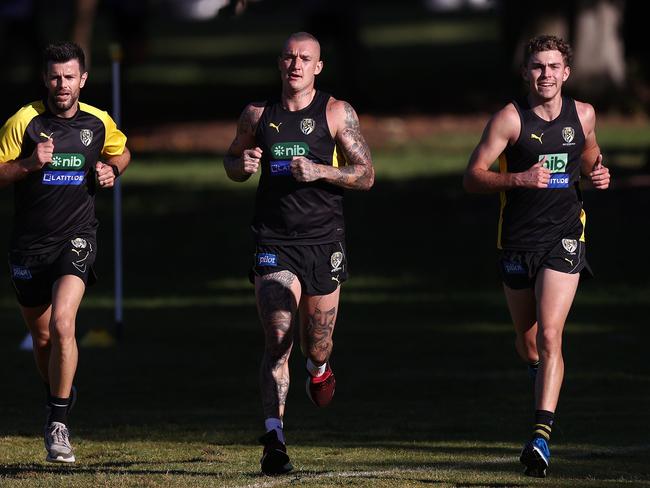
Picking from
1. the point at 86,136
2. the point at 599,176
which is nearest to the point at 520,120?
the point at 599,176

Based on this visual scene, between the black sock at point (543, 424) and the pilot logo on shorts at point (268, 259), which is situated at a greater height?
the pilot logo on shorts at point (268, 259)

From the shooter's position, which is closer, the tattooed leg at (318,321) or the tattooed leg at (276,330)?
the tattooed leg at (276,330)

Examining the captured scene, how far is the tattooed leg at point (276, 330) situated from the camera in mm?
10680

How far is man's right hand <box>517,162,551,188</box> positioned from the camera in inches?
411

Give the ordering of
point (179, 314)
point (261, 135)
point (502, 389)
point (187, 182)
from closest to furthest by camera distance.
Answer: point (261, 135), point (502, 389), point (179, 314), point (187, 182)

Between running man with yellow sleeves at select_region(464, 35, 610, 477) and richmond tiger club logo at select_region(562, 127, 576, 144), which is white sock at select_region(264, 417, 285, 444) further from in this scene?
richmond tiger club logo at select_region(562, 127, 576, 144)

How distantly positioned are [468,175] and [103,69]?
45.0 m

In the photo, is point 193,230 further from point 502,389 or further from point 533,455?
point 533,455

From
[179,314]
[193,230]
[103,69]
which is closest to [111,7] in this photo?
[103,69]

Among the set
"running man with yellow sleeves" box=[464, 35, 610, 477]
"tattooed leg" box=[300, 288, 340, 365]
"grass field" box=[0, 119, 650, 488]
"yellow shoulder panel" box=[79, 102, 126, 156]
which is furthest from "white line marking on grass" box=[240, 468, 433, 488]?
"yellow shoulder panel" box=[79, 102, 126, 156]

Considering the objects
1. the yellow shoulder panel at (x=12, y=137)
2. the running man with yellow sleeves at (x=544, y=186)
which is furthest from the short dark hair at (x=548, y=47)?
the yellow shoulder panel at (x=12, y=137)

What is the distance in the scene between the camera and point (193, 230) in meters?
26.5

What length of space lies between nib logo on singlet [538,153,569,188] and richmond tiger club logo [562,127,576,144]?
0.09m

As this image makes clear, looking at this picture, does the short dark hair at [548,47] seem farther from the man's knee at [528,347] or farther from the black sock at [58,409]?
the black sock at [58,409]
